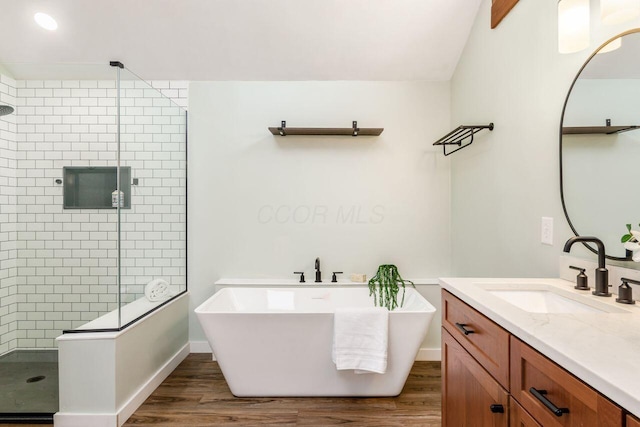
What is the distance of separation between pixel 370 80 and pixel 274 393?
106 inches

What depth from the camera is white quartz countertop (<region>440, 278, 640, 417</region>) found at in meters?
0.65

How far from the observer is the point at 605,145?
138 cm

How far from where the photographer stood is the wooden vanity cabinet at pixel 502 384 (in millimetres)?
734

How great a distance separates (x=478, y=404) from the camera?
3.99 ft

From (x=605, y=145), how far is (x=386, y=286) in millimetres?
1824

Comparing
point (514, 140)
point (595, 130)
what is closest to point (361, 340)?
point (514, 140)

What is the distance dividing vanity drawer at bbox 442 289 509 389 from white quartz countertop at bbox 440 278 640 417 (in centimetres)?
4

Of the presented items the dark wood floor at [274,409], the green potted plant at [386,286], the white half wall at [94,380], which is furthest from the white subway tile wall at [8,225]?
the green potted plant at [386,286]

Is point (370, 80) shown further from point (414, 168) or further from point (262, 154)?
point (262, 154)

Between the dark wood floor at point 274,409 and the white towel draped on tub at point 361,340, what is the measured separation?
0.94 ft

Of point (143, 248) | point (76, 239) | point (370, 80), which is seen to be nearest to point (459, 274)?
point (370, 80)

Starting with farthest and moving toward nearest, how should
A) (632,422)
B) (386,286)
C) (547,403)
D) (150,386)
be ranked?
1. (386,286)
2. (150,386)
3. (547,403)
4. (632,422)

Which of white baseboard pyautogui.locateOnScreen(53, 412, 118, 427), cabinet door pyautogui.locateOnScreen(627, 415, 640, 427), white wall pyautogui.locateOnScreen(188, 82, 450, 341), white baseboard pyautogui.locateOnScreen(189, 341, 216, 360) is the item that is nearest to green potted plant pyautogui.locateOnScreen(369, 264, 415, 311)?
white wall pyautogui.locateOnScreen(188, 82, 450, 341)

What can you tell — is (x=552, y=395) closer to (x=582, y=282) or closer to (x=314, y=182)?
(x=582, y=282)
